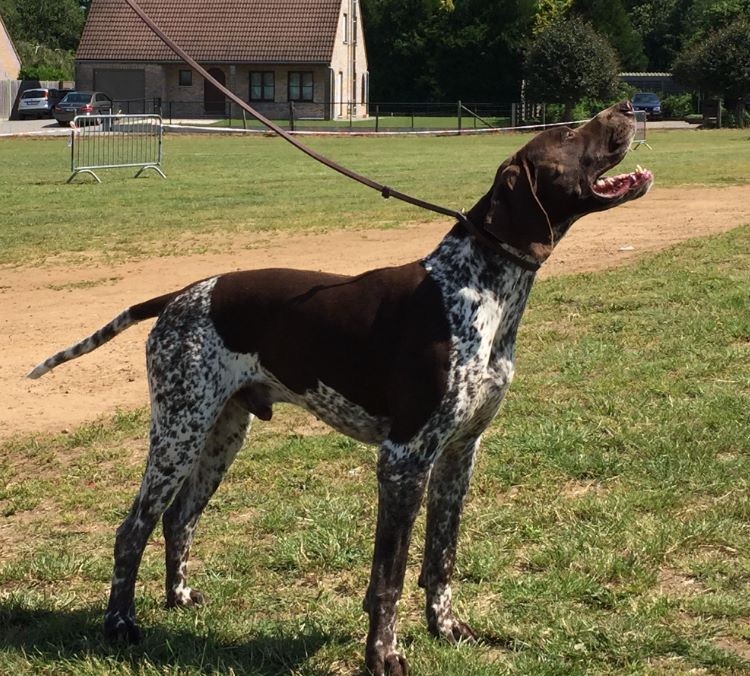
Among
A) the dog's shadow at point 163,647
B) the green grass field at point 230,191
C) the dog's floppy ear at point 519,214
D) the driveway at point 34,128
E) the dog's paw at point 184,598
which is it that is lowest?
the dog's shadow at point 163,647

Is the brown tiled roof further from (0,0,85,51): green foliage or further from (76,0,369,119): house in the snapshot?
(0,0,85,51): green foliage

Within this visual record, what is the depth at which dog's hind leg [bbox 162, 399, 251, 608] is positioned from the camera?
495cm

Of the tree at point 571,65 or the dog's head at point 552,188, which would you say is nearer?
the dog's head at point 552,188

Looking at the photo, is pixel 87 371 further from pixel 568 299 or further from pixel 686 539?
pixel 686 539

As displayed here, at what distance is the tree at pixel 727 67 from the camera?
5591 cm

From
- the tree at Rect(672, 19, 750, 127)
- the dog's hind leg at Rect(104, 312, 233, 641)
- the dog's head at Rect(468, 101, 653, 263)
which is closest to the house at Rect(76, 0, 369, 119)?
the tree at Rect(672, 19, 750, 127)

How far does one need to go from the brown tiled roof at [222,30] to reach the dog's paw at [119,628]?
209ft

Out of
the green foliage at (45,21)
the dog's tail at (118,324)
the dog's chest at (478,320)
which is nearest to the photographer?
the dog's chest at (478,320)

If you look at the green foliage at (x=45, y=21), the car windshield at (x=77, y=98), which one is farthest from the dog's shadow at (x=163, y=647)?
the green foliage at (x=45, y=21)

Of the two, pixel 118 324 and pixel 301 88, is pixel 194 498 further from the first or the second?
pixel 301 88

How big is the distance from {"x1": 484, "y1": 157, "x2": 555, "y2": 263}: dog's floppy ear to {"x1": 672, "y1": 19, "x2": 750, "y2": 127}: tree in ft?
181

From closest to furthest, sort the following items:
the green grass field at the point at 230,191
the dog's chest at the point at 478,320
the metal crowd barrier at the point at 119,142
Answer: the dog's chest at the point at 478,320 → the green grass field at the point at 230,191 → the metal crowd barrier at the point at 119,142

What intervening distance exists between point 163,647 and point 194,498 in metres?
0.68

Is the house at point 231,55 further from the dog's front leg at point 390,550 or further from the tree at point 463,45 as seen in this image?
the dog's front leg at point 390,550
